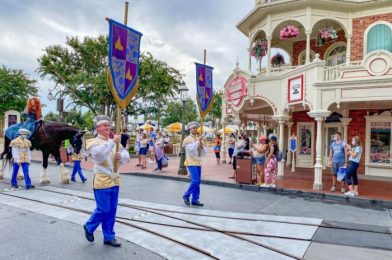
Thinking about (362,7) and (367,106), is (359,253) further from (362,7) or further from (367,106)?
(362,7)

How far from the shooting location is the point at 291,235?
536 centimetres

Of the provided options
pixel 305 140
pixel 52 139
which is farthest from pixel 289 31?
pixel 52 139

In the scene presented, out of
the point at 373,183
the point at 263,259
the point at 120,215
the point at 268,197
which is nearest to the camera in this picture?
the point at 263,259

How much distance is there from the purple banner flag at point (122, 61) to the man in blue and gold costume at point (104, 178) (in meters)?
0.84

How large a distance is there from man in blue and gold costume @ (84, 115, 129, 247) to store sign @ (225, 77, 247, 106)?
29.0ft

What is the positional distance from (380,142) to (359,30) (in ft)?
14.3

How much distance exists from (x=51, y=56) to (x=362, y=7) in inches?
829

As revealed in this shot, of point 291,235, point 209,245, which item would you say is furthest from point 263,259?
point 291,235

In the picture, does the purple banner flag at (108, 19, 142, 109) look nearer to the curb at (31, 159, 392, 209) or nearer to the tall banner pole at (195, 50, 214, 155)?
the tall banner pole at (195, 50, 214, 155)

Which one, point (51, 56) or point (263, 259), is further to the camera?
point (51, 56)

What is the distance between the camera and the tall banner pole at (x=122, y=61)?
5.28 m

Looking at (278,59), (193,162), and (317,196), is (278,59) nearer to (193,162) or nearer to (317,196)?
(317,196)

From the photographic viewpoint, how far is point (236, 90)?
44.0 ft

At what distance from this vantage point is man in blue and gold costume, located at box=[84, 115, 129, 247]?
4436mm
